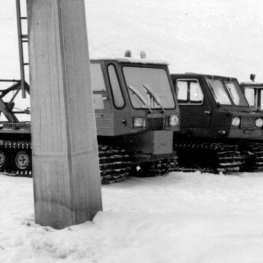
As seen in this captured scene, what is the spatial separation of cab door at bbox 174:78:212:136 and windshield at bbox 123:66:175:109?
155 centimetres

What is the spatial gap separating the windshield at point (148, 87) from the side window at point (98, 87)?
43 cm

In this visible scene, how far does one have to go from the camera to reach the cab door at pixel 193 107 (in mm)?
12148

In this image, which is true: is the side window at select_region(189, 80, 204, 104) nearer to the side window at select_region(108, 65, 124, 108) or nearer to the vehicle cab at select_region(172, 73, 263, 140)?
the vehicle cab at select_region(172, 73, 263, 140)

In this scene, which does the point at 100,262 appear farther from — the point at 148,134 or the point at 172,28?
the point at 172,28

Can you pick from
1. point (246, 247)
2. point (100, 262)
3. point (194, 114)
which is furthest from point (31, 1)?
point (194, 114)

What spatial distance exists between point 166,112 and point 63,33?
466 centimetres

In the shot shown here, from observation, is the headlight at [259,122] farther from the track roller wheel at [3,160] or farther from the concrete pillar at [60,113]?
the concrete pillar at [60,113]

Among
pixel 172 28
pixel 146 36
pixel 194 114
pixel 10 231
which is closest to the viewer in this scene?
pixel 10 231

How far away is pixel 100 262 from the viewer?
201 inches

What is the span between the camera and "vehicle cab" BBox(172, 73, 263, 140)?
11930 mm

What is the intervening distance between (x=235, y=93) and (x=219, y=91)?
0.53 m

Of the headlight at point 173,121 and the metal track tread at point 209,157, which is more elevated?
the headlight at point 173,121

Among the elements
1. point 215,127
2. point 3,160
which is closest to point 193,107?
point 215,127

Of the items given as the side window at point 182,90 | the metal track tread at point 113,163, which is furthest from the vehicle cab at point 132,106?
the side window at point 182,90
